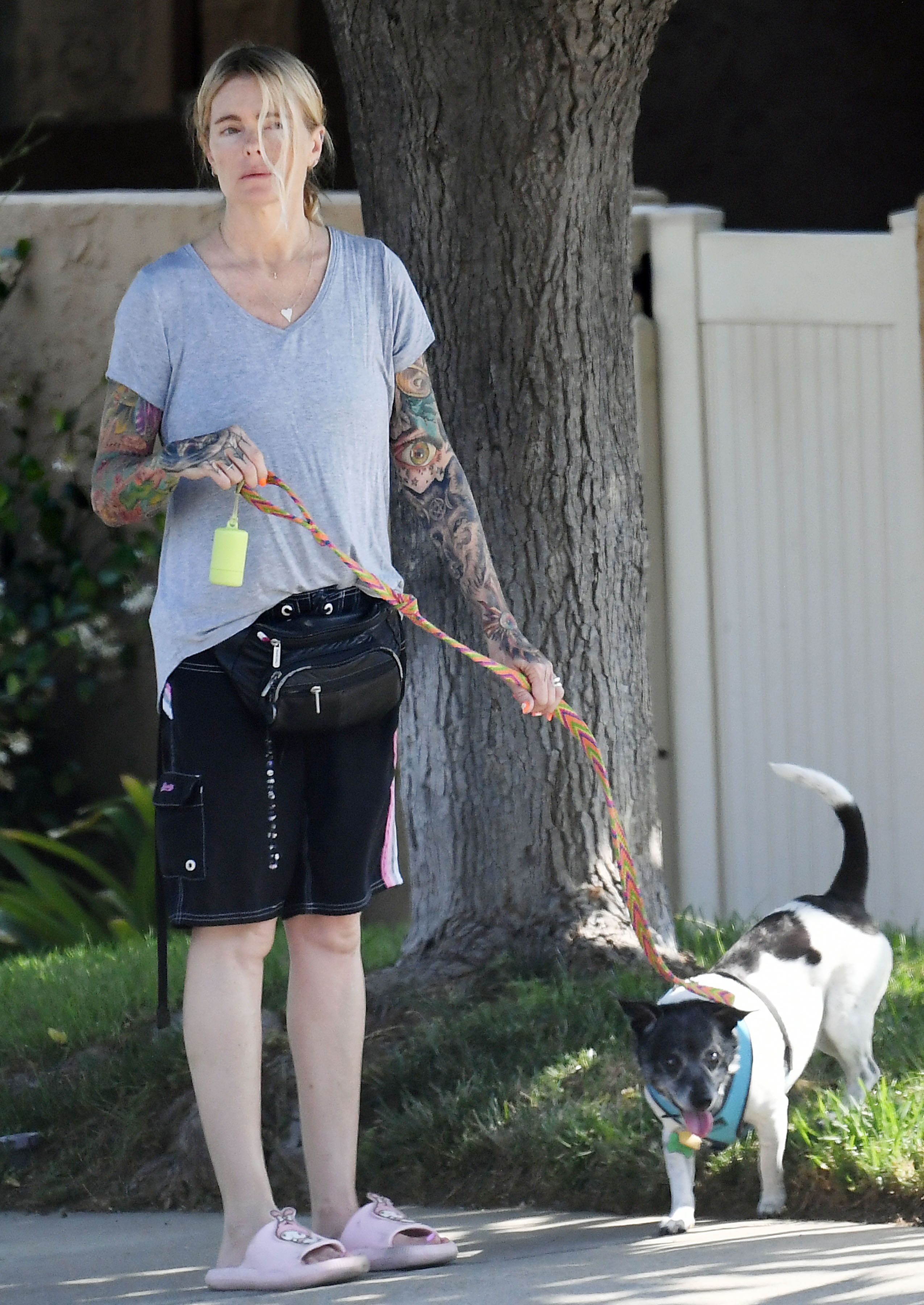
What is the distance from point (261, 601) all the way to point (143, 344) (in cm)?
46

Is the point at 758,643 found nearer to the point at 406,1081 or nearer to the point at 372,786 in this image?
the point at 406,1081

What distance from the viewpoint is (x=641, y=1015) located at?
10.4 ft

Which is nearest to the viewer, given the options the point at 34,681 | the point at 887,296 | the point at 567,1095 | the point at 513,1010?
the point at 567,1095

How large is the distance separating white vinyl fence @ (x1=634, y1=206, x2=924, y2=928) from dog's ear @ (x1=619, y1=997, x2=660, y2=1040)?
2.69 m

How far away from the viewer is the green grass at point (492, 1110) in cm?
322

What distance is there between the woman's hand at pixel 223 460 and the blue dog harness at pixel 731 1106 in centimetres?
134

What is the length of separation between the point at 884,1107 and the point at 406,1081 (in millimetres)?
1075

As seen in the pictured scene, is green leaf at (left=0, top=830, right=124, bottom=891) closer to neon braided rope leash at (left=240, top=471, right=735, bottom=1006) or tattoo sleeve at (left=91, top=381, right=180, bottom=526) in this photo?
neon braided rope leash at (left=240, top=471, right=735, bottom=1006)

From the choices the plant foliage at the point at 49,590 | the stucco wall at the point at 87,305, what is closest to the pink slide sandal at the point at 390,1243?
the plant foliage at the point at 49,590

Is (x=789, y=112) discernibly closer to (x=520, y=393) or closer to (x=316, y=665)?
(x=520, y=393)

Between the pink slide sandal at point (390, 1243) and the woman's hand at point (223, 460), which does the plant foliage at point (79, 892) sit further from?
the woman's hand at point (223, 460)

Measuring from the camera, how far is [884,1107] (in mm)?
3201

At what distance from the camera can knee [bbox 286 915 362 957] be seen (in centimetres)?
288

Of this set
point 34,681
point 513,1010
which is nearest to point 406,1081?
point 513,1010
